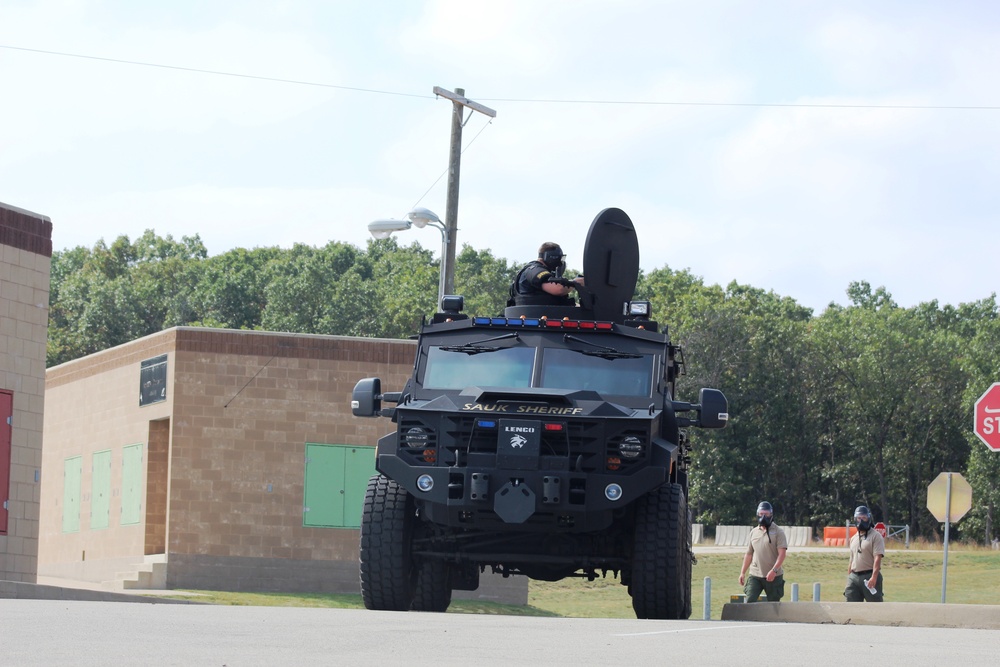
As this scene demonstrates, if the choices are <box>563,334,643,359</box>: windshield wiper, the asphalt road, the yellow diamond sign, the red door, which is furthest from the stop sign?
the asphalt road

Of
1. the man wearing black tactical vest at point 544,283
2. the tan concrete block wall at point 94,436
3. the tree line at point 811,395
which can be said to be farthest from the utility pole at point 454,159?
the tree line at point 811,395

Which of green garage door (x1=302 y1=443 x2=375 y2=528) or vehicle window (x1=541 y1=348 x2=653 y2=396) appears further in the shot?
green garage door (x1=302 y1=443 x2=375 y2=528)

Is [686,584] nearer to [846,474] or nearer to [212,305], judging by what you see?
[846,474]

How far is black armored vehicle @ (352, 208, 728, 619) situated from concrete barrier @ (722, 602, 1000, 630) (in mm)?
1135

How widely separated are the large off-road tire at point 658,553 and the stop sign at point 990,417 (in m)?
14.9

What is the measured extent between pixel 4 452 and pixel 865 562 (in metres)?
12.6

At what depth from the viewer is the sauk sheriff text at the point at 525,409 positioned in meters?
14.0

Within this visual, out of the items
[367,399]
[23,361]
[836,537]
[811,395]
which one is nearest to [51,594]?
[23,361]

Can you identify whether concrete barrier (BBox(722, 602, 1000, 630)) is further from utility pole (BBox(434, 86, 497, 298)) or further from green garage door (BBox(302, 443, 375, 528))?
green garage door (BBox(302, 443, 375, 528))

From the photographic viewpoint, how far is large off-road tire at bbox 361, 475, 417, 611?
14.5 meters

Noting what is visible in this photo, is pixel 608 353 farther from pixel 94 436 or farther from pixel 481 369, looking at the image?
pixel 94 436

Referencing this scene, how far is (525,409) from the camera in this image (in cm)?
1410

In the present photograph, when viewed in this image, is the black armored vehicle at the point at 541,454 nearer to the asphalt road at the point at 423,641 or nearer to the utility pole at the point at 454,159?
the asphalt road at the point at 423,641

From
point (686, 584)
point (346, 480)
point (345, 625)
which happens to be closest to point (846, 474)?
point (346, 480)
